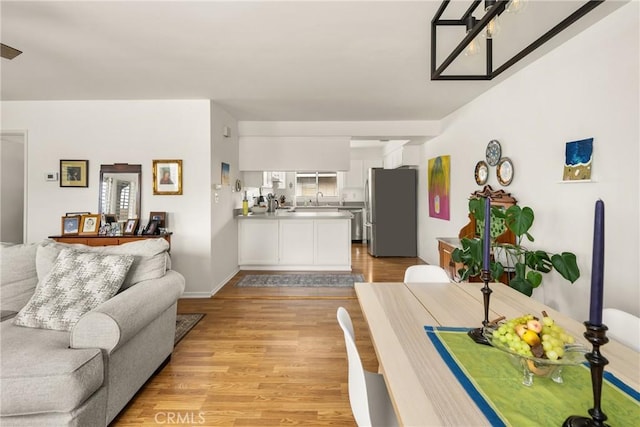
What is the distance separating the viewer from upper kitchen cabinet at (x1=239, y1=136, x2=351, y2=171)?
5.20 m

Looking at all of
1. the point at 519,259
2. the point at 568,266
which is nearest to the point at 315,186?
the point at 519,259

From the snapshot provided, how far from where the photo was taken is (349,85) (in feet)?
11.1

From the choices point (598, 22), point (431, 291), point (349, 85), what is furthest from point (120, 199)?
point (598, 22)

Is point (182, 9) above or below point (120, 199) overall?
above

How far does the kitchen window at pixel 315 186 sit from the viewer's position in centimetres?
834

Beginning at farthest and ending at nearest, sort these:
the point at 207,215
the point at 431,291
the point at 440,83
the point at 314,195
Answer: the point at 314,195 < the point at 207,215 < the point at 440,83 < the point at 431,291

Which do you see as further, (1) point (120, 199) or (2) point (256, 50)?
(1) point (120, 199)

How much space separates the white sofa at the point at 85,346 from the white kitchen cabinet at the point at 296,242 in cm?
290

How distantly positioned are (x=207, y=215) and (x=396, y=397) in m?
3.54

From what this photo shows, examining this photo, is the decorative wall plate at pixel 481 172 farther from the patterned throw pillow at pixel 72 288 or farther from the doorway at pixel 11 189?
the doorway at pixel 11 189

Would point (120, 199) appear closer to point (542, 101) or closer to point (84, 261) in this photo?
point (84, 261)

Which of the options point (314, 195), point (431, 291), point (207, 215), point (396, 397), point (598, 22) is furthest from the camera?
point (314, 195)

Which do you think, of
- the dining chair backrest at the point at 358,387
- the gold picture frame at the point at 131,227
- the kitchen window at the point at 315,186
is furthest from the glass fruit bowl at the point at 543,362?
the kitchen window at the point at 315,186

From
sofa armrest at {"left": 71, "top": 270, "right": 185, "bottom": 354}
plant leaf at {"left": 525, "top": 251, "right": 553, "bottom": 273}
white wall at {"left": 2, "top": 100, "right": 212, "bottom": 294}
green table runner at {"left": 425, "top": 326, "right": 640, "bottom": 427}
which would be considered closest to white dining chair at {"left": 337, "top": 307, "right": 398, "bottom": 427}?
green table runner at {"left": 425, "top": 326, "right": 640, "bottom": 427}
